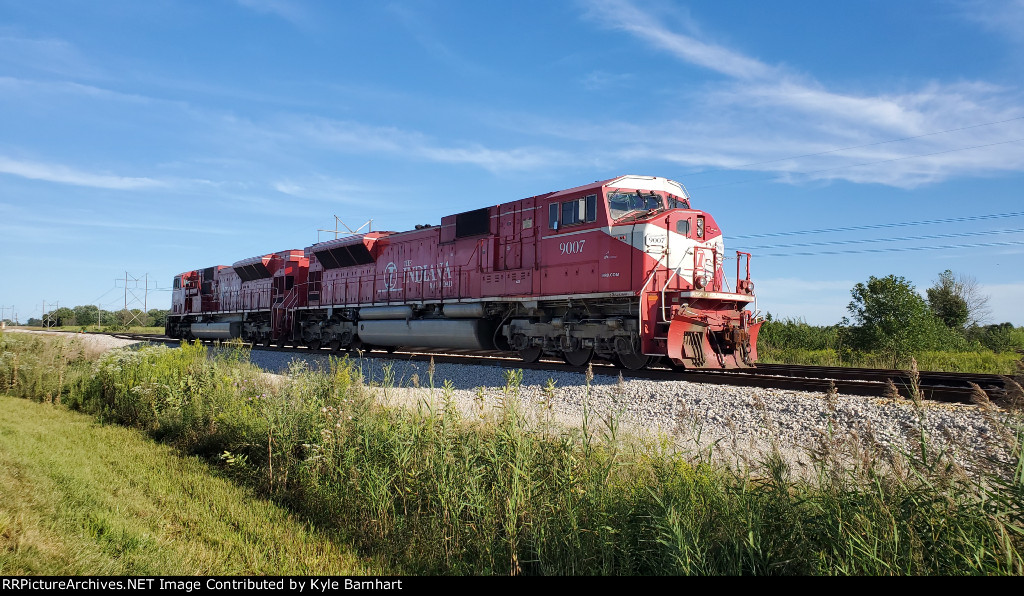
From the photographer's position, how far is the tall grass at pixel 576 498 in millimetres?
2986

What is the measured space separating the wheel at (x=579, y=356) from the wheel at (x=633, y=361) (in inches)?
26.9

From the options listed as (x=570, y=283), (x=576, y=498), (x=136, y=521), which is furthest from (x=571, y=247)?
(x=136, y=521)

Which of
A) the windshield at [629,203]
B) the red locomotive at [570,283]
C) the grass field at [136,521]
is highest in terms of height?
the windshield at [629,203]

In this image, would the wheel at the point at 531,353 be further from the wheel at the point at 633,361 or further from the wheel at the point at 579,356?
the wheel at the point at 633,361

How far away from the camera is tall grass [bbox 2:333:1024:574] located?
2986 mm

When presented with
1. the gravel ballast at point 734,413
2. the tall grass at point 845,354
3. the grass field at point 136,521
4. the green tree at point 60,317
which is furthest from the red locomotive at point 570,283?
the green tree at point 60,317

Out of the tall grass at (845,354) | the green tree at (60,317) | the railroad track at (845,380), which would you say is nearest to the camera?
the railroad track at (845,380)

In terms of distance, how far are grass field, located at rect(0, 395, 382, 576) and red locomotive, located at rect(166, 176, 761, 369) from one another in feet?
25.9

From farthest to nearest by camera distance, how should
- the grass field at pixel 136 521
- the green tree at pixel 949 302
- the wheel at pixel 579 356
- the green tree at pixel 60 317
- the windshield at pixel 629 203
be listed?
the green tree at pixel 60 317 < the green tree at pixel 949 302 < the wheel at pixel 579 356 < the windshield at pixel 629 203 < the grass field at pixel 136 521

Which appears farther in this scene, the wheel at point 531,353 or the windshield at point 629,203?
the wheel at point 531,353

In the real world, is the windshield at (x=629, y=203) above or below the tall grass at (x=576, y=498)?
above
